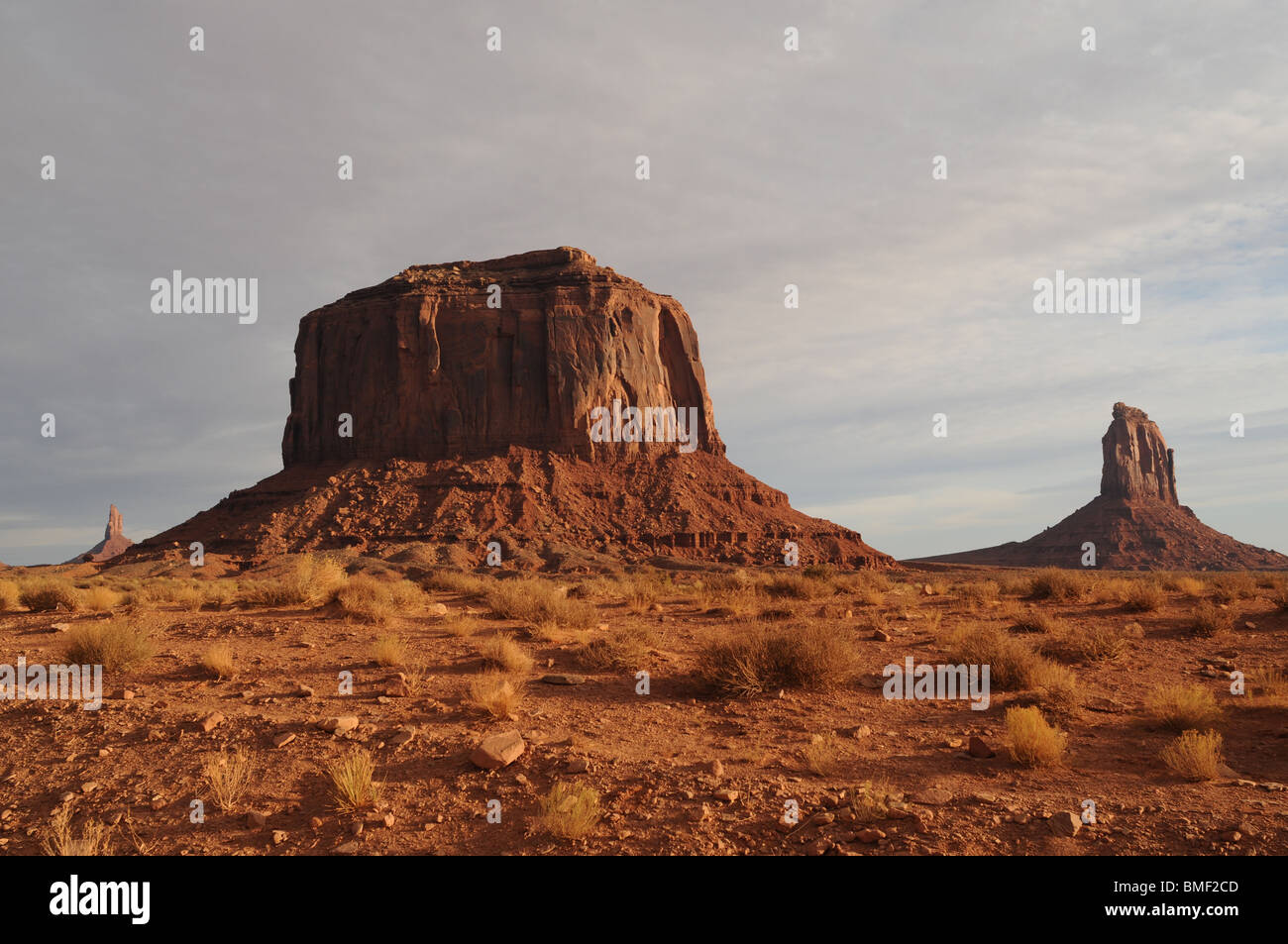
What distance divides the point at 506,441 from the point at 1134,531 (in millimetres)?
91249

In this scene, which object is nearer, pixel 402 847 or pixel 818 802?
pixel 402 847

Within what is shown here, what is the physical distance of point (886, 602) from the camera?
16547 millimetres

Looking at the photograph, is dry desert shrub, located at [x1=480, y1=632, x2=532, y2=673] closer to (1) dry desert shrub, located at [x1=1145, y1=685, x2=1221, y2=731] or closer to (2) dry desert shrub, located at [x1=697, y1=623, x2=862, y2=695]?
(2) dry desert shrub, located at [x1=697, y1=623, x2=862, y2=695]

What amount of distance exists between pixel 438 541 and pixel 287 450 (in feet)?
102

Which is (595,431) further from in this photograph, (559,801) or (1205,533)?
(1205,533)

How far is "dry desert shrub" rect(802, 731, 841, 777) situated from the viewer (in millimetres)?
5980

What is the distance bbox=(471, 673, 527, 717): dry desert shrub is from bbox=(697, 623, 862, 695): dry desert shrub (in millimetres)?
2293

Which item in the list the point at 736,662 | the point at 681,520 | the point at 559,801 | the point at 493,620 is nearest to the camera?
the point at 559,801

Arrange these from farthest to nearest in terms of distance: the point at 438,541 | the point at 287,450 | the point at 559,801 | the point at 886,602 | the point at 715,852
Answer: the point at 287,450 → the point at 438,541 → the point at 886,602 → the point at 559,801 → the point at 715,852

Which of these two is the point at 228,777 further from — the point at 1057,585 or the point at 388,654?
the point at 1057,585

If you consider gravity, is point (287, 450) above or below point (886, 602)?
above

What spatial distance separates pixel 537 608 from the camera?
13.7 meters

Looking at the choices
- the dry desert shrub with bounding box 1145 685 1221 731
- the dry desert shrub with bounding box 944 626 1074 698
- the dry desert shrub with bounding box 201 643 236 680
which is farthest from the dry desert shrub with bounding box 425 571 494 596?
the dry desert shrub with bounding box 1145 685 1221 731

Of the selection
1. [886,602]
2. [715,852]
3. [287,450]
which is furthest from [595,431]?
[715,852]
